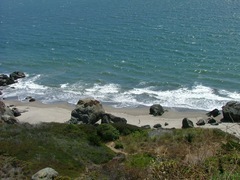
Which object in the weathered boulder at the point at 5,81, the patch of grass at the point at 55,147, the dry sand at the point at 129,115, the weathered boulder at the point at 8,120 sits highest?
the weathered boulder at the point at 5,81

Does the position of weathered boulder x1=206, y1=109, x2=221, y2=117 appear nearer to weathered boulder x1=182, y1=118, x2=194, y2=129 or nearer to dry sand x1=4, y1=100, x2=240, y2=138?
dry sand x1=4, y1=100, x2=240, y2=138

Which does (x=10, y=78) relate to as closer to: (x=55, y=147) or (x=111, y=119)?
(x=111, y=119)

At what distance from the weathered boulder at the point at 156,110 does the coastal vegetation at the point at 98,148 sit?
11.8m

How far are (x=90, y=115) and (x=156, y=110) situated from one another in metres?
9.09

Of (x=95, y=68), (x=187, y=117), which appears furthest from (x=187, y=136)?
(x=95, y=68)

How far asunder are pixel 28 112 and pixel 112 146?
22769 millimetres

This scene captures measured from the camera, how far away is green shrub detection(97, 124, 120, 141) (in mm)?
36781

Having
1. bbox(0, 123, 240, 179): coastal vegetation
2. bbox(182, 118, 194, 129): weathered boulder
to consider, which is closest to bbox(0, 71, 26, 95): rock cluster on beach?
bbox(0, 123, 240, 179): coastal vegetation

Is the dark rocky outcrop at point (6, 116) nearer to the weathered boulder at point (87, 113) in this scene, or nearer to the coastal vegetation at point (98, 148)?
the weathered boulder at point (87, 113)

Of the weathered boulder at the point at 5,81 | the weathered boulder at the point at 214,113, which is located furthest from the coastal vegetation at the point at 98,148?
the weathered boulder at the point at 5,81

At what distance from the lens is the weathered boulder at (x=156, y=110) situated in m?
51.2

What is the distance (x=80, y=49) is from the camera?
79562 mm

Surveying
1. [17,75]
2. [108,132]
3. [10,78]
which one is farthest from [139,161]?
[17,75]

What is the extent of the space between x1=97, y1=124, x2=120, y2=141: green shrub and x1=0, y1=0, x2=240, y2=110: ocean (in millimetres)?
18086
